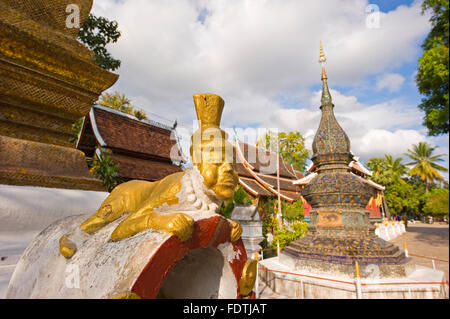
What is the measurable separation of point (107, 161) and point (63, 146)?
689 centimetres

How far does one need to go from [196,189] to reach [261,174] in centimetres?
1769

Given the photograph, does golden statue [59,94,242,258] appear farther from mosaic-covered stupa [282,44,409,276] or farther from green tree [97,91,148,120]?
green tree [97,91,148,120]

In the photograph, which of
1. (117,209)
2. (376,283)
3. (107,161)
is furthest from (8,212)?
(107,161)

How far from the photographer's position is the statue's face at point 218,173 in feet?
3.49

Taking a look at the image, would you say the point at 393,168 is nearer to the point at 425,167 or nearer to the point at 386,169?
the point at 386,169

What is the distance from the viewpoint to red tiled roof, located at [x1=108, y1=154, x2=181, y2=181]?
887cm

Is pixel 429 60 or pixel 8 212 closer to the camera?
pixel 8 212

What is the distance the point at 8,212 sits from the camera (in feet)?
4.38

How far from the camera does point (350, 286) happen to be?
4.50 metres

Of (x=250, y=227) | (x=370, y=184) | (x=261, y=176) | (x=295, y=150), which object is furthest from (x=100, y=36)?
(x=295, y=150)

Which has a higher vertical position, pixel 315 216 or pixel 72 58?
pixel 72 58

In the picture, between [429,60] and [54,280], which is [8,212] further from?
[429,60]
